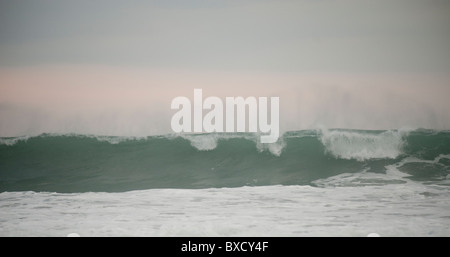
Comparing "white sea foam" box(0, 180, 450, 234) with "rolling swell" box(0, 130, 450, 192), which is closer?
"white sea foam" box(0, 180, 450, 234)

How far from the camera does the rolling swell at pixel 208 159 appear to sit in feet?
26.7

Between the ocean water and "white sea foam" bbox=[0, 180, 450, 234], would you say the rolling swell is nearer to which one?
the ocean water

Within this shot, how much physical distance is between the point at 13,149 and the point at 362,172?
6.14 m

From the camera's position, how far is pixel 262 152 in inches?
357

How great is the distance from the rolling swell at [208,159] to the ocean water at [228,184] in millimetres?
19

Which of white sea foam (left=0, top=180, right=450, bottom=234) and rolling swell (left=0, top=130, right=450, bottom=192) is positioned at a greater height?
rolling swell (left=0, top=130, right=450, bottom=192)

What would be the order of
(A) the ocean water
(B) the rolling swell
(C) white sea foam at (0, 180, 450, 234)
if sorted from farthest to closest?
(B) the rolling swell → (A) the ocean water → (C) white sea foam at (0, 180, 450, 234)

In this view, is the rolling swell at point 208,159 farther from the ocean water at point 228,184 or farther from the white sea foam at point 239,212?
the white sea foam at point 239,212

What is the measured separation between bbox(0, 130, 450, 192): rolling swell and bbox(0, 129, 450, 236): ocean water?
0.8 inches

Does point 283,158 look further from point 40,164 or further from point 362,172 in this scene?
point 40,164

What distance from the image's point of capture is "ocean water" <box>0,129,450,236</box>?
4.72 meters

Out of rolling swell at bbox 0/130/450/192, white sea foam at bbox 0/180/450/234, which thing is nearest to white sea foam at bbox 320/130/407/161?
rolling swell at bbox 0/130/450/192

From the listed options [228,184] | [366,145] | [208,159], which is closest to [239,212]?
[228,184]
